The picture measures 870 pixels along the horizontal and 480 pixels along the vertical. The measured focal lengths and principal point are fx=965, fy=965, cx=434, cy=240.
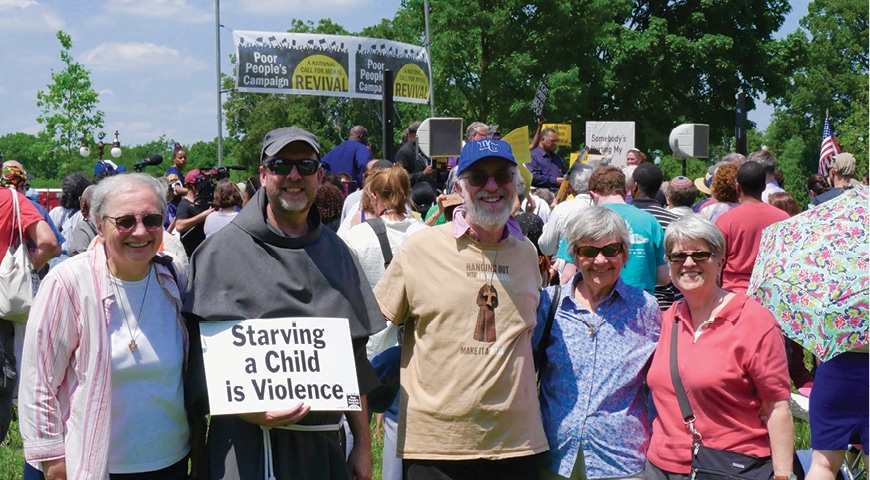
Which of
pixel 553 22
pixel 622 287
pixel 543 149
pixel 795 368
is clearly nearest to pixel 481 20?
pixel 553 22

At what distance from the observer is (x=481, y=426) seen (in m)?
3.67

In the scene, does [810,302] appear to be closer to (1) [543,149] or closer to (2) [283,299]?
(2) [283,299]

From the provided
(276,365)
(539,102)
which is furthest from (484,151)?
(539,102)

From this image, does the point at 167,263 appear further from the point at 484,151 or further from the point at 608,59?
the point at 608,59

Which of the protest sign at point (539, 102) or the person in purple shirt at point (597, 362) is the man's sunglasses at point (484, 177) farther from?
the protest sign at point (539, 102)

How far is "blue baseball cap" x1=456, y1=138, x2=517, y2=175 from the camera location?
12.5 feet

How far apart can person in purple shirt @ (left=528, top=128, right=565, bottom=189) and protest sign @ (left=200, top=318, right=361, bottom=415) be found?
356 inches

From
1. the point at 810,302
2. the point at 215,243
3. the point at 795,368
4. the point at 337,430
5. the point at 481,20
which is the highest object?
the point at 481,20

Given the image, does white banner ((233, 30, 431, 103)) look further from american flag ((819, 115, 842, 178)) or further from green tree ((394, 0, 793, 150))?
american flag ((819, 115, 842, 178))

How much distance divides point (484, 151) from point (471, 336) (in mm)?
730

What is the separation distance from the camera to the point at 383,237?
232 inches

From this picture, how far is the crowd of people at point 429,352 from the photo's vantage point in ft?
11.2

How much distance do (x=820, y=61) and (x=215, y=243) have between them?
232 feet

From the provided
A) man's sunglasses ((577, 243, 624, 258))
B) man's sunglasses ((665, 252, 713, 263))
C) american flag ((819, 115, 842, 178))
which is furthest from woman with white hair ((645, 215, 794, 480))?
american flag ((819, 115, 842, 178))
